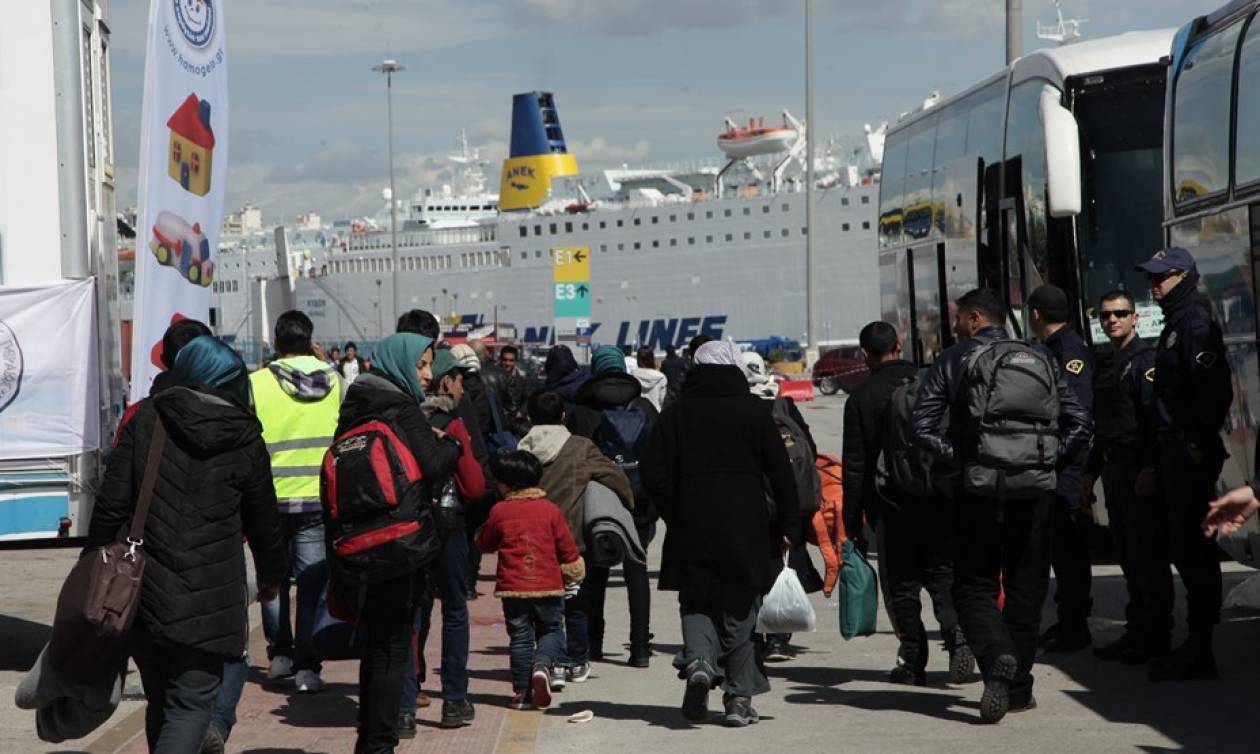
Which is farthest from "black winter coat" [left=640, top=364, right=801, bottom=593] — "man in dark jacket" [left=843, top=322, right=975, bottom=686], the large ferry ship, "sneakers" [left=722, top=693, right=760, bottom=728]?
the large ferry ship

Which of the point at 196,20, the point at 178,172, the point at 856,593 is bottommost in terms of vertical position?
the point at 856,593

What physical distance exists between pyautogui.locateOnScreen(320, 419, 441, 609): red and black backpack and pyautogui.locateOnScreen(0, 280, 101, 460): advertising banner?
279 cm

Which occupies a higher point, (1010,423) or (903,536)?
(1010,423)

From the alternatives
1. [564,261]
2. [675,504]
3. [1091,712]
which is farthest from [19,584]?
[564,261]

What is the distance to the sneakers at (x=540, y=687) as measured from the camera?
693 centimetres

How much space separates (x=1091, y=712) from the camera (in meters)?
6.70

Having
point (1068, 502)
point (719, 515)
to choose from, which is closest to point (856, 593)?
point (1068, 502)

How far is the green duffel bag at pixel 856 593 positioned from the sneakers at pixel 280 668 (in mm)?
2441

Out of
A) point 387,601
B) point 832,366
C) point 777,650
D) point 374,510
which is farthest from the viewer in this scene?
point 832,366

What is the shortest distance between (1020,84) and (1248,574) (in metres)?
4.20

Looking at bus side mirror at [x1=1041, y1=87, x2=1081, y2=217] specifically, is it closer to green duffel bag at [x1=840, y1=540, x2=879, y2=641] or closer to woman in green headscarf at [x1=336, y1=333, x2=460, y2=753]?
green duffel bag at [x1=840, y1=540, x2=879, y2=641]

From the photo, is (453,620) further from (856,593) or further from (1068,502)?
(1068,502)

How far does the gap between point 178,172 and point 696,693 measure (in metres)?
3.45

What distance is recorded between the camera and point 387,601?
5.56m
